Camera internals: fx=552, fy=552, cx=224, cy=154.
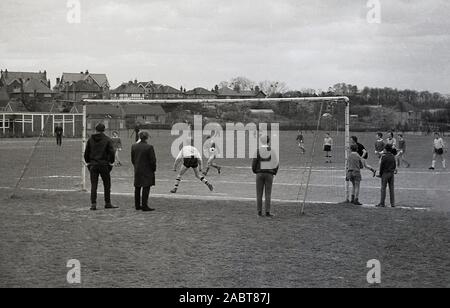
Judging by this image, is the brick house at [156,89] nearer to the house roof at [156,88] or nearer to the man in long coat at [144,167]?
the house roof at [156,88]

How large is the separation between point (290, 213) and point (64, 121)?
59753 millimetres

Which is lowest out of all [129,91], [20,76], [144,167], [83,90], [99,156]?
[144,167]

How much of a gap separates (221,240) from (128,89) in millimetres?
141758

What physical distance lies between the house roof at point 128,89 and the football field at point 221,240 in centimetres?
13082

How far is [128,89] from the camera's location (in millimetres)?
147750

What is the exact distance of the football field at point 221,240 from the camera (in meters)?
7.25

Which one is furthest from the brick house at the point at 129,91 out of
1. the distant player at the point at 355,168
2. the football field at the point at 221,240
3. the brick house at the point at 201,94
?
the distant player at the point at 355,168

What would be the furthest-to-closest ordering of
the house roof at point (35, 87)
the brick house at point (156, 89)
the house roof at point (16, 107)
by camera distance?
the brick house at point (156, 89) → the house roof at point (35, 87) → the house roof at point (16, 107)

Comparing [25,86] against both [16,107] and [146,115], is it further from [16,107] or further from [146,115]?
[146,115]

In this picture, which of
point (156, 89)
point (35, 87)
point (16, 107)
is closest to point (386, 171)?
point (16, 107)

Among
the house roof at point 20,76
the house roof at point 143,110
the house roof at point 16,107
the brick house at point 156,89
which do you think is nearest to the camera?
the house roof at point 143,110

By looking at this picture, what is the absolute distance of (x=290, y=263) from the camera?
8.02 m

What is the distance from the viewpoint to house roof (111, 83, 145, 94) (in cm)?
14562
